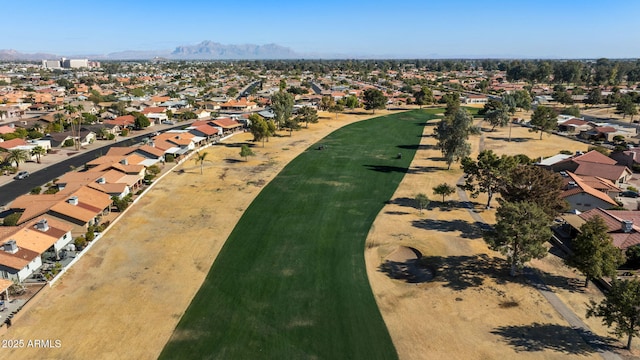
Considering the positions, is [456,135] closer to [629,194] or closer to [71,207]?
[629,194]

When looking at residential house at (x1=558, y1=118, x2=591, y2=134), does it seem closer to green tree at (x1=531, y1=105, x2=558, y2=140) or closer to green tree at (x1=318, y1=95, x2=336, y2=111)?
green tree at (x1=531, y1=105, x2=558, y2=140)

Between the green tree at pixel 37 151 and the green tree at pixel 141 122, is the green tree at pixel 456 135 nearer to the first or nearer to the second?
the green tree at pixel 37 151

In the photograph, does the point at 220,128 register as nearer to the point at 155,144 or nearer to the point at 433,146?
the point at 155,144

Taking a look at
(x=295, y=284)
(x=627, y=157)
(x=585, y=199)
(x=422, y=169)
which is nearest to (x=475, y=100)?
(x=627, y=157)

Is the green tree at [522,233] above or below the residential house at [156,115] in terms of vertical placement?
below

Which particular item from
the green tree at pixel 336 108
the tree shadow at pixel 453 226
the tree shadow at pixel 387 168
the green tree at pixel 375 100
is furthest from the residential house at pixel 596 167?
the green tree at pixel 336 108

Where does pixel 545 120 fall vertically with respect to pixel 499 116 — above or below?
below
